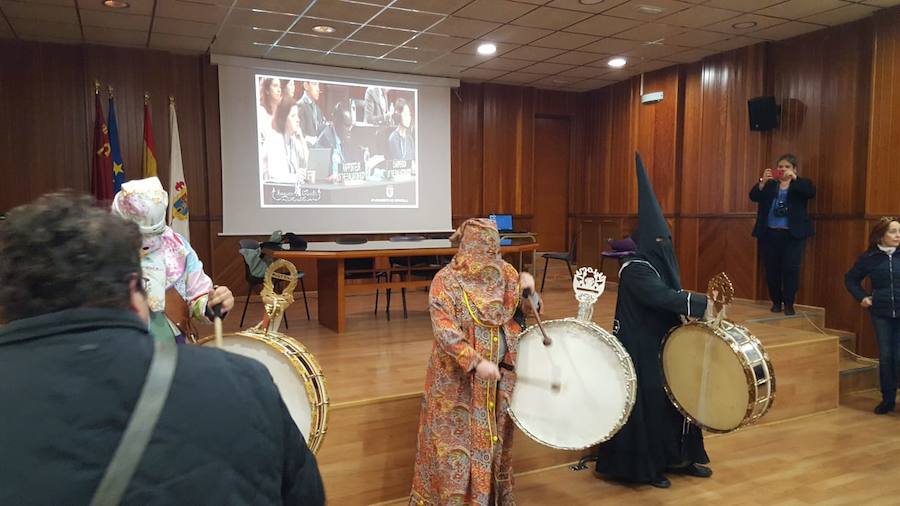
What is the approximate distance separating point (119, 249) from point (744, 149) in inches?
270

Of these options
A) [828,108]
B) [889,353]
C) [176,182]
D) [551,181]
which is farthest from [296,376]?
[551,181]

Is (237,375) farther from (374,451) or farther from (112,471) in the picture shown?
(374,451)

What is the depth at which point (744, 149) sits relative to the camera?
656 centimetres

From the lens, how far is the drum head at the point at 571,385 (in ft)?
7.94

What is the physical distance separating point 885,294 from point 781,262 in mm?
1524

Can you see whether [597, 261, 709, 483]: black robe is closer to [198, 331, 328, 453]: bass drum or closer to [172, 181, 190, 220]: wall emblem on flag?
[198, 331, 328, 453]: bass drum

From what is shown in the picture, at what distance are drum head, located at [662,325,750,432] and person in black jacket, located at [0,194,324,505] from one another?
218 cm

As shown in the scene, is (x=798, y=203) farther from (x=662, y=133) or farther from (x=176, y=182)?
(x=176, y=182)

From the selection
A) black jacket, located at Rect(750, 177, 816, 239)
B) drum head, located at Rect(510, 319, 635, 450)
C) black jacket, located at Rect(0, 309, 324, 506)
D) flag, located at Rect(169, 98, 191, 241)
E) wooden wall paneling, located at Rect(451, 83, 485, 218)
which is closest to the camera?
black jacket, located at Rect(0, 309, 324, 506)

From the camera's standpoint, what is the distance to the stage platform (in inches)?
120

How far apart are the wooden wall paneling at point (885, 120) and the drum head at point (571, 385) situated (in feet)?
13.8

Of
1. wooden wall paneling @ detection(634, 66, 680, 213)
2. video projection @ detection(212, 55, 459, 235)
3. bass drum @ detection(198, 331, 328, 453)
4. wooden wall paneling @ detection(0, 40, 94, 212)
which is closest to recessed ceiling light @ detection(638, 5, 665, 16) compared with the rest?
wooden wall paneling @ detection(634, 66, 680, 213)

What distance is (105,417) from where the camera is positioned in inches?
31.2

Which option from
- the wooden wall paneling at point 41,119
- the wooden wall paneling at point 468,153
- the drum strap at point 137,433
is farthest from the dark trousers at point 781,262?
the wooden wall paneling at point 41,119
